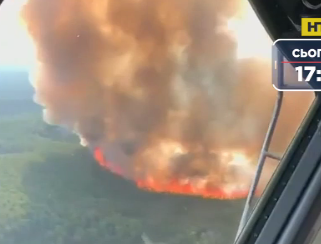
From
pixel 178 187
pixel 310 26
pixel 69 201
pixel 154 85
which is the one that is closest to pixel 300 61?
pixel 310 26

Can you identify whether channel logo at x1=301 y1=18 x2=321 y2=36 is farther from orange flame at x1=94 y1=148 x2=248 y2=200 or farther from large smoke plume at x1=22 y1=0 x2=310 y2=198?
orange flame at x1=94 y1=148 x2=248 y2=200

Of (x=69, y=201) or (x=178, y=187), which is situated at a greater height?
(x=178, y=187)

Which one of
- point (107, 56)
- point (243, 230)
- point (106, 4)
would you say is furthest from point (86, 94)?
point (243, 230)

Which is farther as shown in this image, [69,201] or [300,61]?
[69,201]

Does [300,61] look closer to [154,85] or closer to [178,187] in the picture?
[154,85]

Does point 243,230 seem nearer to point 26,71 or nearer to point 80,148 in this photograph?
point 80,148

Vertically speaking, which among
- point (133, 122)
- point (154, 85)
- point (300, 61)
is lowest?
point (133, 122)

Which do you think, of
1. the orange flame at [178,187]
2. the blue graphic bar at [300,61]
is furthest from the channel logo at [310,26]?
the orange flame at [178,187]
